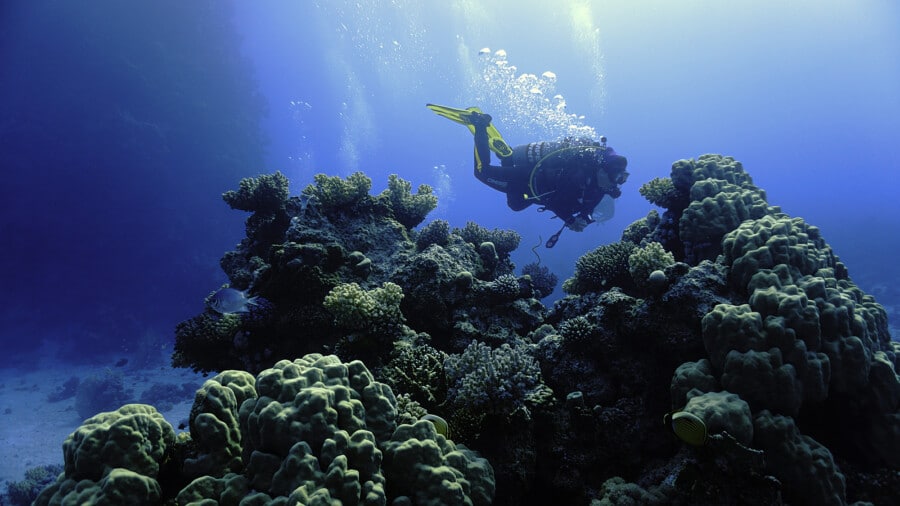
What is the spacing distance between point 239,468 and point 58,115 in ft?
150

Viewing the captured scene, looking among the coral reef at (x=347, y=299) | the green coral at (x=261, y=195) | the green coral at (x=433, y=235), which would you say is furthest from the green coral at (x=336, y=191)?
the green coral at (x=433, y=235)

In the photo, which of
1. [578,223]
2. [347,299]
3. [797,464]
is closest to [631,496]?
[797,464]

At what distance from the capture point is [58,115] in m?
31.5

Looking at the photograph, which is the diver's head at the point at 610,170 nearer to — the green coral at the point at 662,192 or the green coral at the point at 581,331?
the green coral at the point at 662,192

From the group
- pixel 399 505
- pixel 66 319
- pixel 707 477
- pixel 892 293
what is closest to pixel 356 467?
pixel 399 505

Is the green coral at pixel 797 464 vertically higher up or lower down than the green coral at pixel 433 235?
lower down

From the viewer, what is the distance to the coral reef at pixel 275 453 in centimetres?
→ 240

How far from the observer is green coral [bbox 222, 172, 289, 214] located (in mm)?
7383

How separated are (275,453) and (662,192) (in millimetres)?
7529

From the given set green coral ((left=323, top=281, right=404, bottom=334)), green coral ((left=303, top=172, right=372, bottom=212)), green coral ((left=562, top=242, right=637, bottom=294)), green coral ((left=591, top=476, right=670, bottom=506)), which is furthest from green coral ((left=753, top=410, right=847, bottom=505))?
green coral ((left=303, top=172, right=372, bottom=212))

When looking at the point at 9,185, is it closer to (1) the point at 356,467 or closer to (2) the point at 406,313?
(2) the point at 406,313

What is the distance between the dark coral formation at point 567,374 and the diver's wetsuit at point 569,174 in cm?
149

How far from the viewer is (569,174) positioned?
8.45 metres

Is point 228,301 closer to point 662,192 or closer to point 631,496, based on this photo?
point 631,496
